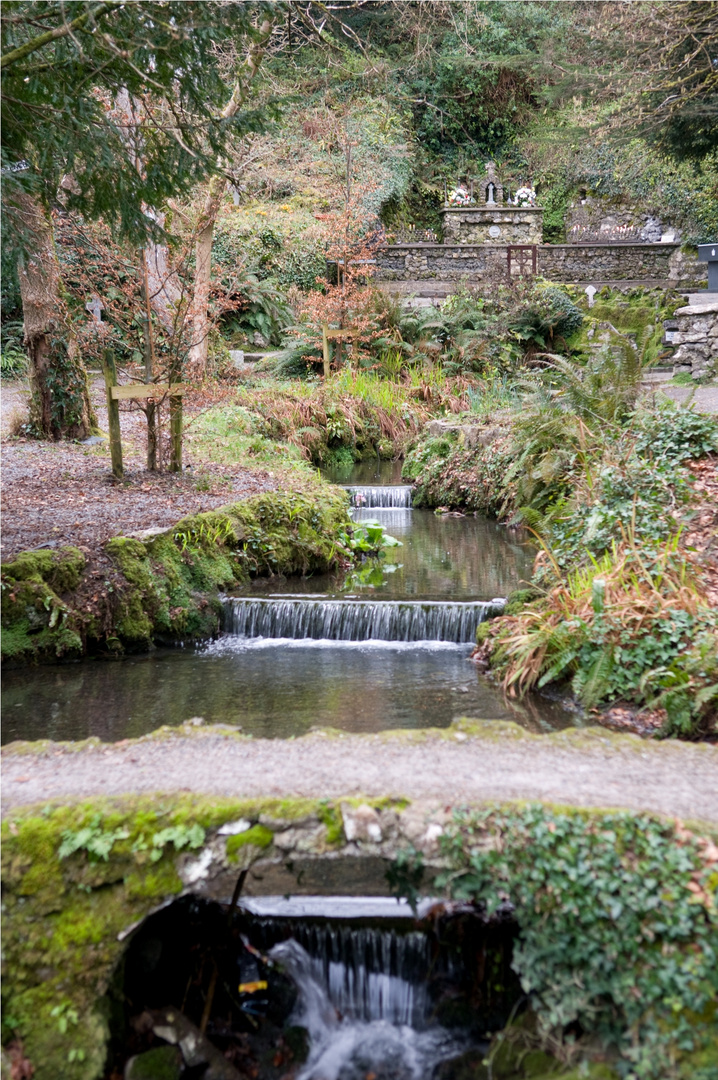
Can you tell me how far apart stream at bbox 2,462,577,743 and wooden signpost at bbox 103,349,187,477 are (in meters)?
2.33

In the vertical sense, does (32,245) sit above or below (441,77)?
below

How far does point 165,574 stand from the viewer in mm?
6934

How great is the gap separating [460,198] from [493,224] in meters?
1.84

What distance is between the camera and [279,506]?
8.66 metres

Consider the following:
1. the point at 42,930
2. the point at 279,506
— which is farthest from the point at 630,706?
the point at 279,506

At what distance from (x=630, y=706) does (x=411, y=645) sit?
2.15 meters

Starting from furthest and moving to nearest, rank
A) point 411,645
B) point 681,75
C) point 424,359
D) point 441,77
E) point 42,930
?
point 441,77
point 424,359
point 681,75
point 411,645
point 42,930

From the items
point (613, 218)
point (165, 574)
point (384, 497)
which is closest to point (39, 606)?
point (165, 574)

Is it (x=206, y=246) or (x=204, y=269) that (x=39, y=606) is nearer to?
(x=204, y=269)

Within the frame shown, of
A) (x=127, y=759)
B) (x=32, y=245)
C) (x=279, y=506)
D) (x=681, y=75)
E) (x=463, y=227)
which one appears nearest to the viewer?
(x=127, y=759)

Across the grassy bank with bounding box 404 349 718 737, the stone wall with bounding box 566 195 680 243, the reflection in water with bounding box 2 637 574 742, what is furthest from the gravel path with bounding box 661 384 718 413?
the stone wall with bounding box 566 195 680 243

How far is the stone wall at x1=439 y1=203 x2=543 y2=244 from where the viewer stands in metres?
23.4

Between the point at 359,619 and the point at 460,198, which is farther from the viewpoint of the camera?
the point at 460,198

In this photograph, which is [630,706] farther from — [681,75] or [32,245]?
[681,75]
